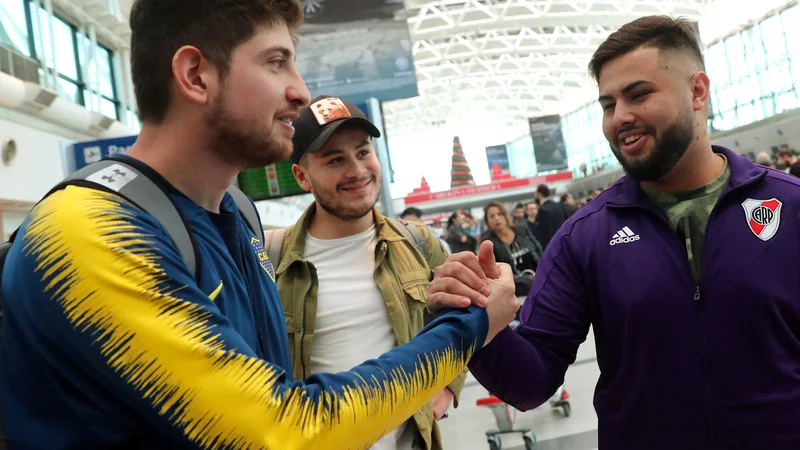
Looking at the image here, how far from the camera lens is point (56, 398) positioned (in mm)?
979

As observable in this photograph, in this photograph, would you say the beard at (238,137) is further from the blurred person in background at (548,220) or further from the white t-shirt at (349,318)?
the blurred person in background at (548,220)

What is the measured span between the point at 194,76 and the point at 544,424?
455 cm

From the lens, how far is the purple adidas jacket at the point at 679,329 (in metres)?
1.58

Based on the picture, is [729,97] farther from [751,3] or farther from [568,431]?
[568,431]

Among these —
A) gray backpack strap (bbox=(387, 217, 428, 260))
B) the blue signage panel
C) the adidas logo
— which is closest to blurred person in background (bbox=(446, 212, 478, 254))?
the blue signage panel

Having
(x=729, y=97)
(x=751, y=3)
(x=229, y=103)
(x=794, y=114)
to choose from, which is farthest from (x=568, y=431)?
(x=729, y=97)

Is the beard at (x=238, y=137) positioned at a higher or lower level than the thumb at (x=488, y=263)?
higher

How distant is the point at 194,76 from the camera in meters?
1.21

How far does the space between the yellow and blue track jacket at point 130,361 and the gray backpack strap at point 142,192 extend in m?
0.02

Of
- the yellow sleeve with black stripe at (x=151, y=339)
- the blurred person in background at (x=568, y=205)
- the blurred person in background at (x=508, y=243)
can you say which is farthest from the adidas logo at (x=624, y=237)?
the blurred person in background at (x=568, y=205)

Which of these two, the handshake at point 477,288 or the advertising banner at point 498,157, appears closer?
the handshake at point 477,288

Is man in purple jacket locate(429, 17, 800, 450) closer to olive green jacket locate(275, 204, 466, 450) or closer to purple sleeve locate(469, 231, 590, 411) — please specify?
purple sleeve locate(469, 231, 590, 411)

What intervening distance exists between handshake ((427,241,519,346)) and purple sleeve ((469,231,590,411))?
0.75 feet

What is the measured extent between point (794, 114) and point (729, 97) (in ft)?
17.4
